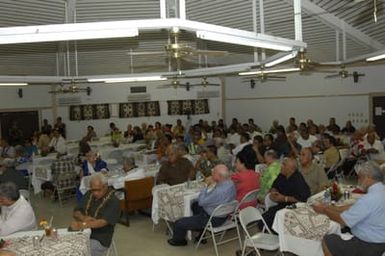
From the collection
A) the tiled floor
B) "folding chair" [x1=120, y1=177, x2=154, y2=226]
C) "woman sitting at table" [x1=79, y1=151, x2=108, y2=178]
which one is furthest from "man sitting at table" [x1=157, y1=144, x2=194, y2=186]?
"woman sitting at table" [x1=79, y1=151, x2=108, y2=178]

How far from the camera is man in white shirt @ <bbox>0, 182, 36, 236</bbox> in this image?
15.8 feet

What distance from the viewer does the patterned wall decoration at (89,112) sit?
1664cm

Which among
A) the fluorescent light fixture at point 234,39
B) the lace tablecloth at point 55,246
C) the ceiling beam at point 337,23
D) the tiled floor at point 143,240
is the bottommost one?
the tiled floor at point 143,240

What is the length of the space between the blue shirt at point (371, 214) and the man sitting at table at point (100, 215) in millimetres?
2575

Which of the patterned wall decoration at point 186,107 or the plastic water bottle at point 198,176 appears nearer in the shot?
the plastic water bottle at point 198,176

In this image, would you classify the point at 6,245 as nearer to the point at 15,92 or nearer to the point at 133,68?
the point at 133,68

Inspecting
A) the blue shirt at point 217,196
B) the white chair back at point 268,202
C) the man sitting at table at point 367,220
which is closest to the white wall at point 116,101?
the blue shirt at point 217,196

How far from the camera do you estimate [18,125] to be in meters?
15.8

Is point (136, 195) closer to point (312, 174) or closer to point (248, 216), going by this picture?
point (248, 216)

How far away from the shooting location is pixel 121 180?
26.9 feet

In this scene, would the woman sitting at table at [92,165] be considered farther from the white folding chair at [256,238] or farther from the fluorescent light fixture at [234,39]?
the fluorescent light fixture at [234,39]

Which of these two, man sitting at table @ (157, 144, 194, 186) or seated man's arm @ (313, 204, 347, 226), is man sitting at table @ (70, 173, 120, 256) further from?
man sitting at table @ (157, 144, 194, 186)

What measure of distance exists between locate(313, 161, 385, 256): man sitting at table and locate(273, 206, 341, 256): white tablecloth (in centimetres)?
31

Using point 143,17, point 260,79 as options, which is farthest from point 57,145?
point 260,79
